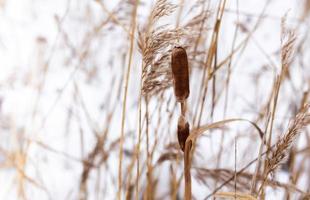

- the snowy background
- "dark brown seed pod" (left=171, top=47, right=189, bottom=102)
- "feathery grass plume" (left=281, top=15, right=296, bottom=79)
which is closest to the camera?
"dark brown seed pod" (left=171, top=47, right=189, bottom=102)

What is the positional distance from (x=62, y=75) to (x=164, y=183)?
4.04ft

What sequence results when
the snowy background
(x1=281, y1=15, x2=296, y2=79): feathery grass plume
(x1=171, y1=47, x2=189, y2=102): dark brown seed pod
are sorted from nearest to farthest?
(x1=171, y1=47, x2=189, y2=102): dark brown seed pod
(x1=281, y1=15, x2=296, y2=79): feathery grass plume
the snowy background

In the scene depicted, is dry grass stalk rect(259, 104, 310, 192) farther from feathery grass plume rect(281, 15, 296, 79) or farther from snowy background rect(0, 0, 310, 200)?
snowy background rect(0, 0, 310, 200)

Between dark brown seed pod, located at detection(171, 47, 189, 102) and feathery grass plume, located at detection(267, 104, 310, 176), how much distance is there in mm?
159

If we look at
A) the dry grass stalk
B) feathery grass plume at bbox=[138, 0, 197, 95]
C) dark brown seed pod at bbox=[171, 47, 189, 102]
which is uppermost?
feathery grass plume at bbox=[138, 0, 197, 95]

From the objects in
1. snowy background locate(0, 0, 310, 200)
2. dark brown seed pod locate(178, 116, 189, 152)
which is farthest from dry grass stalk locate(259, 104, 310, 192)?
snowy background locate(0, 0, 310, 200)

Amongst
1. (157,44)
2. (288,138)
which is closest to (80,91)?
(157,44)

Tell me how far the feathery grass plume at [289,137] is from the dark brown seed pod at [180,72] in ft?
0.52

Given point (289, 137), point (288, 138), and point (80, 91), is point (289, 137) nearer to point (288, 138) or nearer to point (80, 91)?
point (288, 138)

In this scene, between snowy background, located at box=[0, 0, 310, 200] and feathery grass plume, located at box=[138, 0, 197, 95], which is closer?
feathery grass plume, located at box=[138, 0, 197, 95]

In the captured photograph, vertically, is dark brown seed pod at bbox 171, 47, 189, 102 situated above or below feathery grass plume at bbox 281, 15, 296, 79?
below

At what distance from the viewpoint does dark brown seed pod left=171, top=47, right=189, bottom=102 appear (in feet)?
1.81

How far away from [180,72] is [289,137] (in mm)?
182

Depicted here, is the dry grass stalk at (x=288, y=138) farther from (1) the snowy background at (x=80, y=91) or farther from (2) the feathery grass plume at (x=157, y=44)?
(1) the snowy background at (x=80, y=91)
